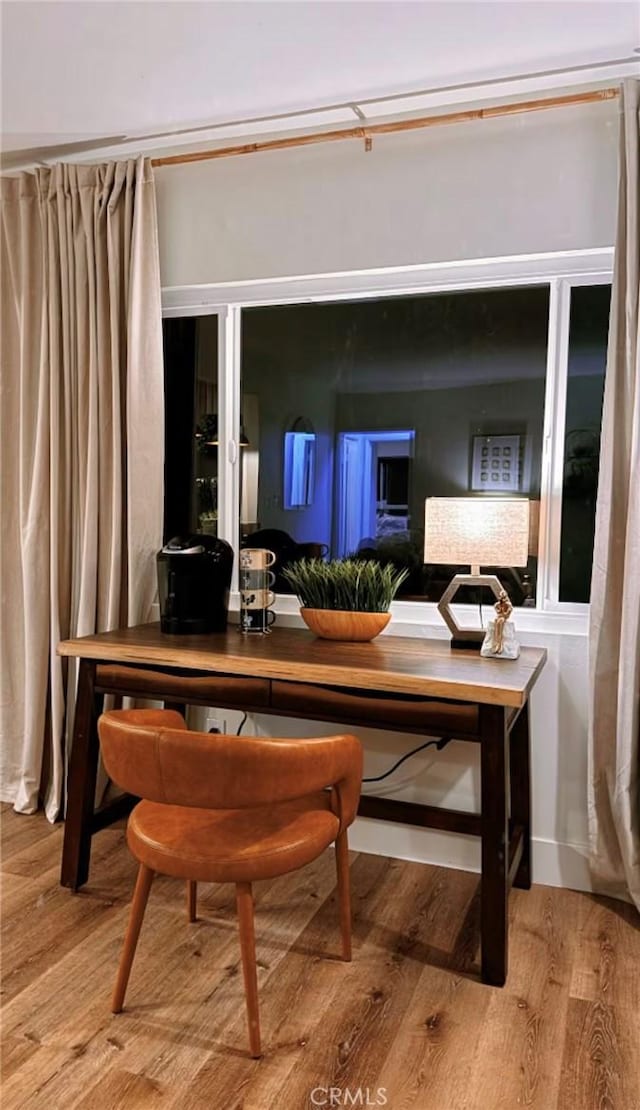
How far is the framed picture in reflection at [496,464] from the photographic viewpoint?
2.56 meters

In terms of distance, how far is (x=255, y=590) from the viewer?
8.46 ft

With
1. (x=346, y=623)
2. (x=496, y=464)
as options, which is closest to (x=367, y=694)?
(x=346, y=623)

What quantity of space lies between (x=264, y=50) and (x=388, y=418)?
117 centimetres

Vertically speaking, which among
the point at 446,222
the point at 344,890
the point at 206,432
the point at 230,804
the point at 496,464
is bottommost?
the point at 344,890

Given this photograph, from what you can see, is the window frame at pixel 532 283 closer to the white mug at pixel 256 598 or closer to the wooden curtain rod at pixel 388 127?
the white mug at pixel 256 598

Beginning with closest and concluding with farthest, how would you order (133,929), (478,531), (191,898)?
(133,929) < (191,898) < (478,531)

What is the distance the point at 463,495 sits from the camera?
2621mm

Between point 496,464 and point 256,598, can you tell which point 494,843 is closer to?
point 256,598

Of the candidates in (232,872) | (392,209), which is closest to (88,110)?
(392,209)

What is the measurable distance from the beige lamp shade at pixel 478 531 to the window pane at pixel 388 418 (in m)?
0.33

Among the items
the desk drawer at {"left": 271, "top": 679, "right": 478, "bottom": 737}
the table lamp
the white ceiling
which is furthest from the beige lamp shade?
the white ceiling

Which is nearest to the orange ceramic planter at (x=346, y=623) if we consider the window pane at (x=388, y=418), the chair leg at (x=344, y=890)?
the window pane at (x=388, y=418)

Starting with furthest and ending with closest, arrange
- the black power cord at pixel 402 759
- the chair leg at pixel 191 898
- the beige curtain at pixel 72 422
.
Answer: the beige curtain at pixel 72 422 < the black power cord at pixel 402 759 < the chair leg at pixel 191 898

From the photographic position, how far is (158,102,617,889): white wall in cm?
237
